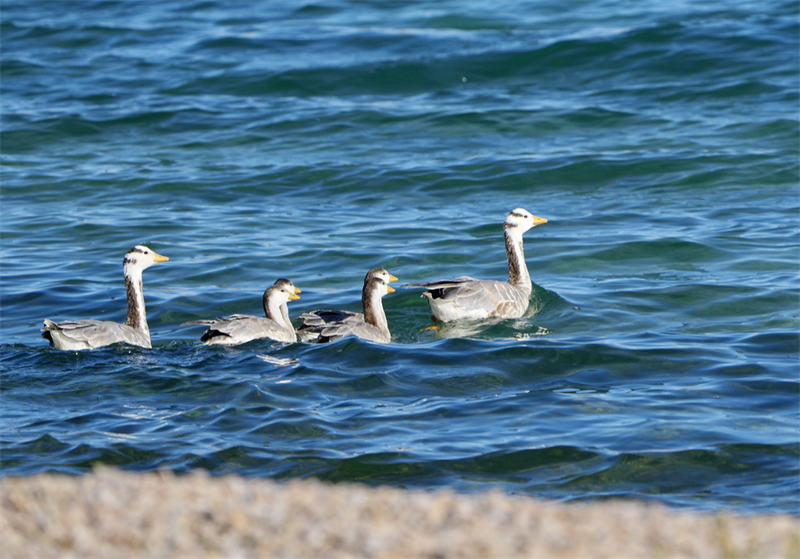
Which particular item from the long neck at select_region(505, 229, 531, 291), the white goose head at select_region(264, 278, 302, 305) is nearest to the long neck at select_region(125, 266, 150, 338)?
the white goose head at select_region(264, 278, 302, 305)

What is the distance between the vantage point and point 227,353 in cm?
1134

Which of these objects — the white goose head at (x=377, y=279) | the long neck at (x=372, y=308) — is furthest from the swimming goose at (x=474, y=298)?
the long neck at (x=372, y=308)

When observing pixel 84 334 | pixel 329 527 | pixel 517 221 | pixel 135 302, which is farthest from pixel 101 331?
pixel 329 527

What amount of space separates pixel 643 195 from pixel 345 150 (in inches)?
246

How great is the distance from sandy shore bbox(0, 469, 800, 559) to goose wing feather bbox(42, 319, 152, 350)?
232 inches

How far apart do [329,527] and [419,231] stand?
40.7 feet

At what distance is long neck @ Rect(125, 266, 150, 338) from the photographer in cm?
1243

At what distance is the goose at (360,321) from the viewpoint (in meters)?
11.8

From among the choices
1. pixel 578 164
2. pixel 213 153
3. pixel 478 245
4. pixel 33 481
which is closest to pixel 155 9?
pixel 213 153

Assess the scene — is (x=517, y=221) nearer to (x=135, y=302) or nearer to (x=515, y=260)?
(x=515, y=260)

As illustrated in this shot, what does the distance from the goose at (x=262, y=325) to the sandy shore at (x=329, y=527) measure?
19.6ft

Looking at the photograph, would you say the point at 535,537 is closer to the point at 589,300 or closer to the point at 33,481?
the point at 33,481

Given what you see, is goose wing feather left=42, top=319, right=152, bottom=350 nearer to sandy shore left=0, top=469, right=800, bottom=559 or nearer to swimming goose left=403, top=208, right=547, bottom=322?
swimming goose left=403, top=208, right=547, bottom=322

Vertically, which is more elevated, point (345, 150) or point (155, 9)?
point (155, 9)
